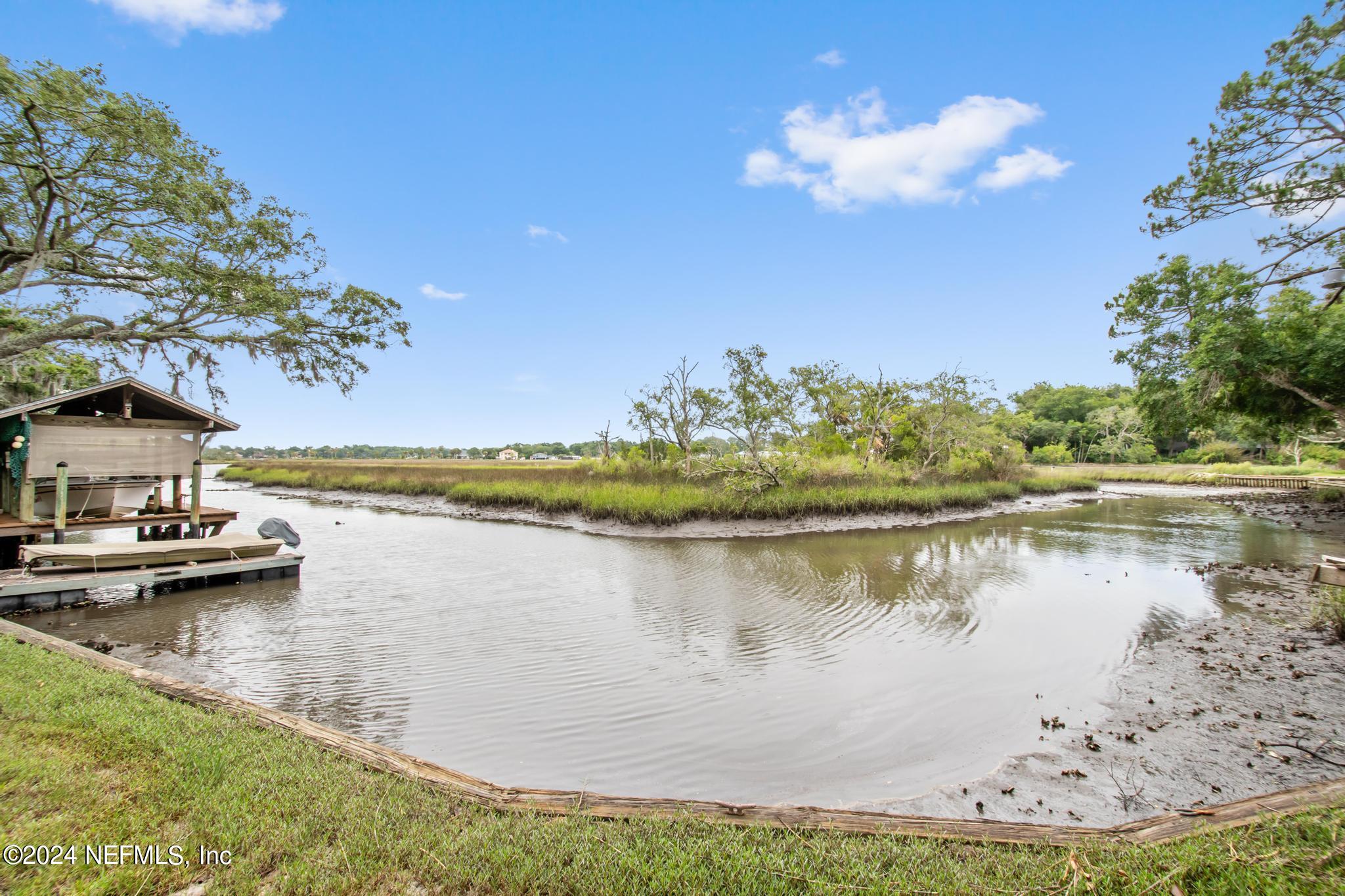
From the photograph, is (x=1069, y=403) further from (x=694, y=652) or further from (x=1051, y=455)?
(x=694, y=652)

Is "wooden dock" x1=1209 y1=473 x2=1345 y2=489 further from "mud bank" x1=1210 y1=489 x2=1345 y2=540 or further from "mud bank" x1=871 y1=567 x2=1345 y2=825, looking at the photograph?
"mud bank" x1=871 y1=567 x2=1345 y2=825

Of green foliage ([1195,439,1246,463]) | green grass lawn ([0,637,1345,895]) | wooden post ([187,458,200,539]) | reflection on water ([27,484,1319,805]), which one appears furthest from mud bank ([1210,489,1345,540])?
wooden post ([187,458,200,539])

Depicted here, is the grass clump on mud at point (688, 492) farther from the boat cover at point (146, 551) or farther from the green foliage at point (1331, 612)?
the green foliage at point (1331, 612)

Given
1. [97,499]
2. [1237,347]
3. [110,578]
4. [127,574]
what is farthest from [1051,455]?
[97,499]

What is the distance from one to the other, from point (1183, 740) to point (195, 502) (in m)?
16.3

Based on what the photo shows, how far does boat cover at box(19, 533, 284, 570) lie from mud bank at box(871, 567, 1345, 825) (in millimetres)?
12133

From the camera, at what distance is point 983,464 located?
31688 millimetres

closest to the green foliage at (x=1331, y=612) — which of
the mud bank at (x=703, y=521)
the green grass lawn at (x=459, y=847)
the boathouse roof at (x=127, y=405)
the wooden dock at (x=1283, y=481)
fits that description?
the green grass lawn at (x=459, y=847)

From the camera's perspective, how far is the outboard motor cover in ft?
40.1

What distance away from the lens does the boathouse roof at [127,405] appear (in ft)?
32.1

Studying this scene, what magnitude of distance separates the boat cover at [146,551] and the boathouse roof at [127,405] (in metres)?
2.46

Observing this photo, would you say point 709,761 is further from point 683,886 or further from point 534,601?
point 534,601

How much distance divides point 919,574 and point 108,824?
40.0ft

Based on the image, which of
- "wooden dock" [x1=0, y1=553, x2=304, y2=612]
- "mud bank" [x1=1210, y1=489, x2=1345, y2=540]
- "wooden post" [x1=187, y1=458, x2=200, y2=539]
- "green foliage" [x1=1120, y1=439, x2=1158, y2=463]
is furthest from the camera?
"green foliage" [x1=1120, y1=439, x2=1158, y2=463]
